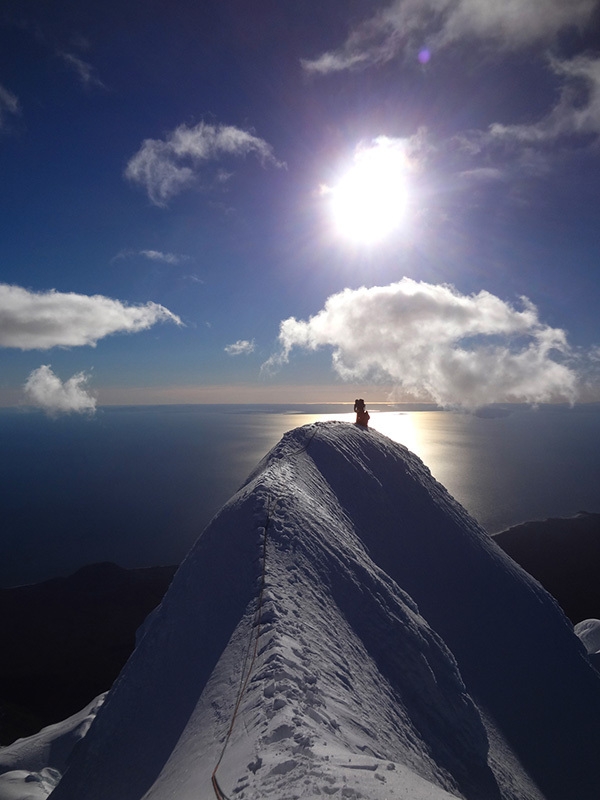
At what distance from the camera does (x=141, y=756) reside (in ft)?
29.5

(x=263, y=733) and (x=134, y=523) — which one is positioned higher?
(x=263, y=733)

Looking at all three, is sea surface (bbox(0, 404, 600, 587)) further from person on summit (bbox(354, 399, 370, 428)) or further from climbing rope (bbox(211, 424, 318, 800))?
climbing rope (bbox(211, 424, 318, 800))

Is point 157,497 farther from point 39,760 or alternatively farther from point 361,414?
point 361,414

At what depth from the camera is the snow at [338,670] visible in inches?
281

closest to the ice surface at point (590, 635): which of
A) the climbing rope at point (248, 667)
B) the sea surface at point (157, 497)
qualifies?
the climbing rope at point (248, 667)

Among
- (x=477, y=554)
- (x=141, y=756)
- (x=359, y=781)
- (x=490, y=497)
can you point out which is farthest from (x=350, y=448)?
(x=490, y=497)

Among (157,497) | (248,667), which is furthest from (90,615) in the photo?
(157,497)

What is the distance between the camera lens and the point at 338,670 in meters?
9.47

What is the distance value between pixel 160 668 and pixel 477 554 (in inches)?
740

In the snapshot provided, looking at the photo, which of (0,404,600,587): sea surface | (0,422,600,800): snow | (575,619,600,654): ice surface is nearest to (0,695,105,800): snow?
(0,422,600,800): snow

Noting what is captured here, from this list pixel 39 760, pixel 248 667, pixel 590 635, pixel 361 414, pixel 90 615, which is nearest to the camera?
pixel 248 667

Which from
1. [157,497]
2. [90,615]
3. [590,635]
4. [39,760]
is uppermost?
[590,635]

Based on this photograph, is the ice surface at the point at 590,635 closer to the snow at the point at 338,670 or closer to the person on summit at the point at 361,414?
the snow at the point at 338,670

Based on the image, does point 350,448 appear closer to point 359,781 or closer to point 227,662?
point 227,662
